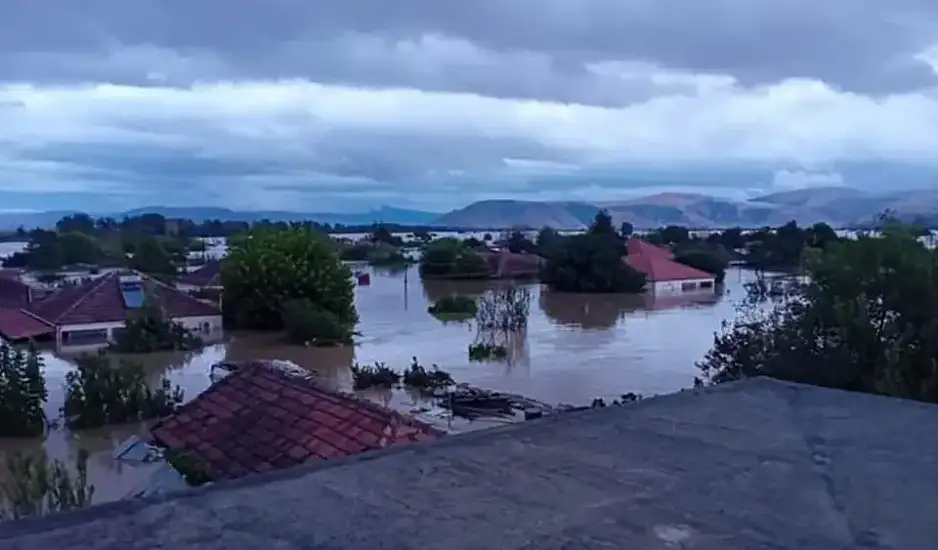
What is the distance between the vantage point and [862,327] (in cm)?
953

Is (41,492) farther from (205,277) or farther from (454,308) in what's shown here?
(205,277)

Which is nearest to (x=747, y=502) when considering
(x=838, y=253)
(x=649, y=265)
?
(x=838, y=253)

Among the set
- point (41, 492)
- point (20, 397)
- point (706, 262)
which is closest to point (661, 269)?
point (706, 262)

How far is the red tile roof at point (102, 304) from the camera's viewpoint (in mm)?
20438

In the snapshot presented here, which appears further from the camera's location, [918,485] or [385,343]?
[385,343]

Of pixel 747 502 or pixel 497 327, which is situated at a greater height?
pixel 747 502

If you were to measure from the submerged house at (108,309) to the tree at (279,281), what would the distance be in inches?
31.0

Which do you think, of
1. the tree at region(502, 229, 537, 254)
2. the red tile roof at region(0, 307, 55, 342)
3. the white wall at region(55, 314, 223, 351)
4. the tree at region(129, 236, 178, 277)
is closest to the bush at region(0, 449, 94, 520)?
the white wall at region(55, 314, 223, 351)

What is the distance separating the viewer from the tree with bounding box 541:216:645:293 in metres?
29.6

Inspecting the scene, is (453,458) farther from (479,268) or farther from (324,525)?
(479,268)

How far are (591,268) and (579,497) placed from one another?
2866 cm

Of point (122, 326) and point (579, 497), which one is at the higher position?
point (579, 497)

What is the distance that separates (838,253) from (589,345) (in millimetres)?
8233

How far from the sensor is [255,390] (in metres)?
6.71
